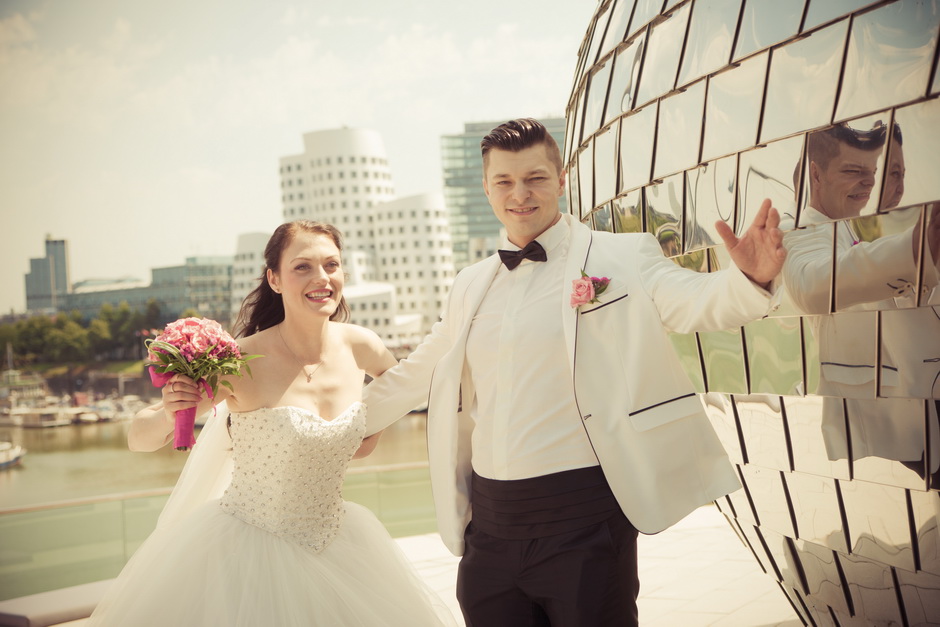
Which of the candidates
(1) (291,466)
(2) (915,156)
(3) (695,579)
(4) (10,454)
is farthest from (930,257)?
(4) (10,454)

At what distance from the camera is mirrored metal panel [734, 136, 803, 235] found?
2564mm

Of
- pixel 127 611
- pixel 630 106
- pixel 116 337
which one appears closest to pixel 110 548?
pixel 127 611

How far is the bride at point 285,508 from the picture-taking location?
3.62 metres

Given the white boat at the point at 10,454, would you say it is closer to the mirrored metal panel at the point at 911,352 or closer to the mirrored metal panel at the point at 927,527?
the mirrored metal panel at the point at 927,527

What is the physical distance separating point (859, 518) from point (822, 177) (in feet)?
3.81

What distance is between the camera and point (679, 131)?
298cm

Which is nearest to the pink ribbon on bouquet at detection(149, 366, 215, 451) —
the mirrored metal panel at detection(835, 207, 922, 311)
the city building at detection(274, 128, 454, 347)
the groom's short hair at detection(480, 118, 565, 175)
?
the groom's short hair at detection(480, 118, 565, 175)

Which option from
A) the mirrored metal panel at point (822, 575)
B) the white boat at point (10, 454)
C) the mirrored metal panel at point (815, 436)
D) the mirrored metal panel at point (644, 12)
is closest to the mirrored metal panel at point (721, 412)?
the mirrored metal panel at point (815, 436)

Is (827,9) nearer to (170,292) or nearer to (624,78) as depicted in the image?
(624,78)

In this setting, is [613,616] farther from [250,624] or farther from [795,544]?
[250,624]

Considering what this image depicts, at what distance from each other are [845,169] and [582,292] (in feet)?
3.01

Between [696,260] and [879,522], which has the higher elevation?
[696,260]

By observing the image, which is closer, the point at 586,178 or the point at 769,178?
the point at 769,178

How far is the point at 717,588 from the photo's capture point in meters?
6.66
